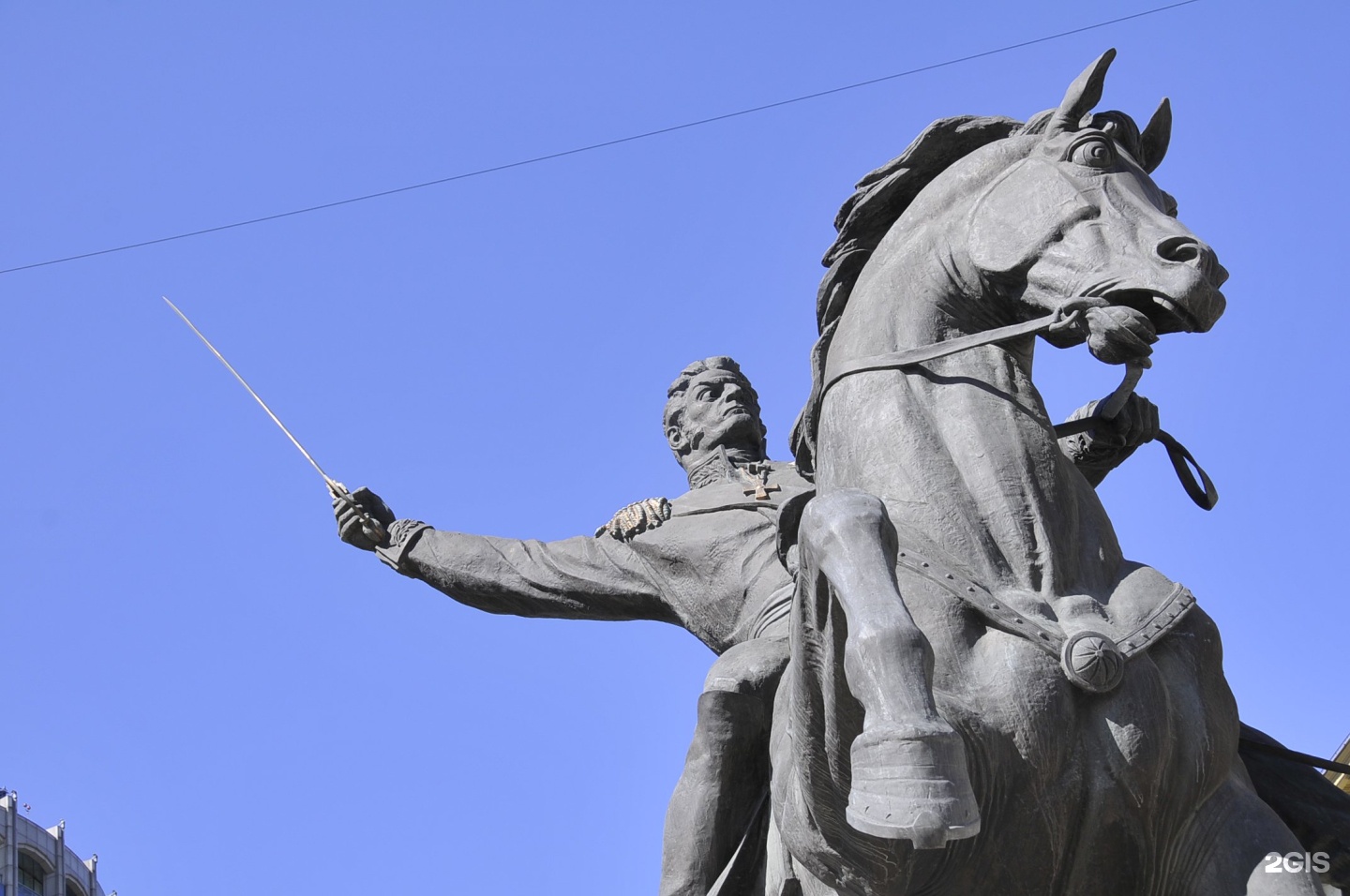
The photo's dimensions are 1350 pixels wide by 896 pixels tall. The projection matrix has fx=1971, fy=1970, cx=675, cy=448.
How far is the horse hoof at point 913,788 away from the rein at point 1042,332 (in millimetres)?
1735

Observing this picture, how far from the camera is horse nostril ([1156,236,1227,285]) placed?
234 inches

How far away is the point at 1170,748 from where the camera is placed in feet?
17.9

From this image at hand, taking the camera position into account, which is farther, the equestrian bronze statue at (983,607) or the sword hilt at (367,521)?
the sword hilt at (367,521)

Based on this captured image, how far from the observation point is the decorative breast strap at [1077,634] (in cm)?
539

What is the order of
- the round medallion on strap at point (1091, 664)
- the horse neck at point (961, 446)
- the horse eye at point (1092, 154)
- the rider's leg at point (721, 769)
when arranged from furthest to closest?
the rider's leg at point (721, 769)
the horse eye at point (1092, 154)
the horse neck at point (961, 446)
the round medallion on strap at point (1091, 664)

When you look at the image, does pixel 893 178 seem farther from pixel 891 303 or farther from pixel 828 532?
pixel 828 532

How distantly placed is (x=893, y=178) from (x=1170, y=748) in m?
2.53

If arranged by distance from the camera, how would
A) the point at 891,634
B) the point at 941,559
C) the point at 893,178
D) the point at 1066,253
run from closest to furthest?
the point at 891,634
the point at 941,559
the point at 1066,253
the point at 893,178

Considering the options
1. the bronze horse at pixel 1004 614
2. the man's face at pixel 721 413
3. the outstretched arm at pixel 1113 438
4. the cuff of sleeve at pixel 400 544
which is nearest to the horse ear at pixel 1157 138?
the bronze horse at pixel 1004 614

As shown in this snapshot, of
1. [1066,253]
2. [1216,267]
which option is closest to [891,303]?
[1066,253]

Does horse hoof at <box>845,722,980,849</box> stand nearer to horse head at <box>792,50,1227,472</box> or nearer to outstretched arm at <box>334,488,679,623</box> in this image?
horse head at <box>792,50,1227,472</box>

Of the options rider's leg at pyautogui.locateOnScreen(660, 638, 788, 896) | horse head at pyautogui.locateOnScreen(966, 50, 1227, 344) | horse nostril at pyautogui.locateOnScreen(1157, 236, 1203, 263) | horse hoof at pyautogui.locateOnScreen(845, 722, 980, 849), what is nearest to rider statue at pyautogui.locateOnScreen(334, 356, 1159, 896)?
rider's leg at pyautogui.locateOnScreen(660, 638, 788, 896)

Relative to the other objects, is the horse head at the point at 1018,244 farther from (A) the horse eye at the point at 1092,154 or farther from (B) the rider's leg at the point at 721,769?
(B) the rider's leg at the point at 721,769

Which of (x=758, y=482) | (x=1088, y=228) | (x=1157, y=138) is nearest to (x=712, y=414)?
(x=758, y=482)
